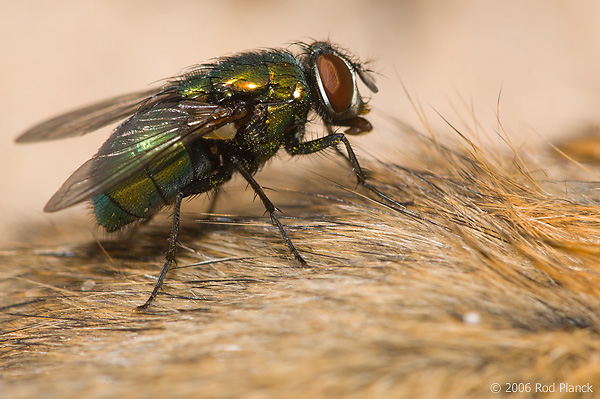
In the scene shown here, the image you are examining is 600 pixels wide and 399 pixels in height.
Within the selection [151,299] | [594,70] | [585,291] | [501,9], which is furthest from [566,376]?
[501,9]

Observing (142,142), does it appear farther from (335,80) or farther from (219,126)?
(335,80)

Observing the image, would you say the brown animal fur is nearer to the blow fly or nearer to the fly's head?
the blow fly

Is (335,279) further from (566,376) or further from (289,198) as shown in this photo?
(289,198)

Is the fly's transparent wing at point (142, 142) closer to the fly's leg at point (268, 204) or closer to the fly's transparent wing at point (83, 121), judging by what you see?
the fly's leg at point (268, 204)

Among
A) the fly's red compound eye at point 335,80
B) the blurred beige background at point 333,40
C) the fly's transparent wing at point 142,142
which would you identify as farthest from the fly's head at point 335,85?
the blurred beige background at point 333,40

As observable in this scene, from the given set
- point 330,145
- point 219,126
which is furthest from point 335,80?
point 219,126

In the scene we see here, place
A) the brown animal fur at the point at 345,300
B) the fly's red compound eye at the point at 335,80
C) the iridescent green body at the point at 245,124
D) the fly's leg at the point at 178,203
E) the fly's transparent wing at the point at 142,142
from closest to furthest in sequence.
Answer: the brown animal fur at the point at 345,300
the fly's leg at the point at 178,203
the fly's transparent wing at the point at 142,142
the iridescent green body at the point at 245,124
the fly's red compound eye at the point at 335,80

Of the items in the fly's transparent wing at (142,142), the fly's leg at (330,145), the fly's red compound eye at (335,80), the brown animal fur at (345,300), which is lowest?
the brown animal fur at (345,300)

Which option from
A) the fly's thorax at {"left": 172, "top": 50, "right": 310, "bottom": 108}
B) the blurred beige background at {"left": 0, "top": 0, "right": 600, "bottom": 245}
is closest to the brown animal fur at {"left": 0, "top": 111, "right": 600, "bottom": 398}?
the fly's thorax at {"left": 172, "top": 50, "right": 310, "bottom": 108}
